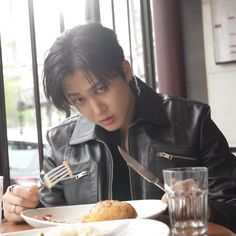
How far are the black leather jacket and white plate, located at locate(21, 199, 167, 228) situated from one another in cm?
28

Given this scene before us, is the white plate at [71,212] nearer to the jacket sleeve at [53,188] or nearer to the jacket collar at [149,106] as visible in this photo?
the jacket sleeve at [53,188]

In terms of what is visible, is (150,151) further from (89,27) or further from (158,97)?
(89,27)

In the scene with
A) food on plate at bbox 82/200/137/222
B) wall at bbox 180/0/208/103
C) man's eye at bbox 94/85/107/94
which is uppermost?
wall at bbox 180/0/208/103

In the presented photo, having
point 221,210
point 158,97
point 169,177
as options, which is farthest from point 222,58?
point 169,177

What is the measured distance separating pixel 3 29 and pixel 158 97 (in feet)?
2.31

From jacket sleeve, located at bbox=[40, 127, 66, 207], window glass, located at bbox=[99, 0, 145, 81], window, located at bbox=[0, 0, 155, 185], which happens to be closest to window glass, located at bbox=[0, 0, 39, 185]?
window, located at bbox=[0, 0, 155, 185]

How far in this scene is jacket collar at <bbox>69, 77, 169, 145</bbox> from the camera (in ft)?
4.91

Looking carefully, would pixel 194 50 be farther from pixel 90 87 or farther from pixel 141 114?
pixel 90 87

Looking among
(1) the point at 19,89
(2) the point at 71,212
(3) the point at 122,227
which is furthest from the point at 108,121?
(1) the point at 19,89

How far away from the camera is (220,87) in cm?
301

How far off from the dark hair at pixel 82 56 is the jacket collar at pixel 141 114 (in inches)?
6.5

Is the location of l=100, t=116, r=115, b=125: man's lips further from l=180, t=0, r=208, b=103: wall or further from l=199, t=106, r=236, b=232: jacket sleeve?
l=180, t=0, r=208, b=103: wall

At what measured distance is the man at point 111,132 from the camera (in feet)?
4.31

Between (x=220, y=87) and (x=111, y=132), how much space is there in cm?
164
